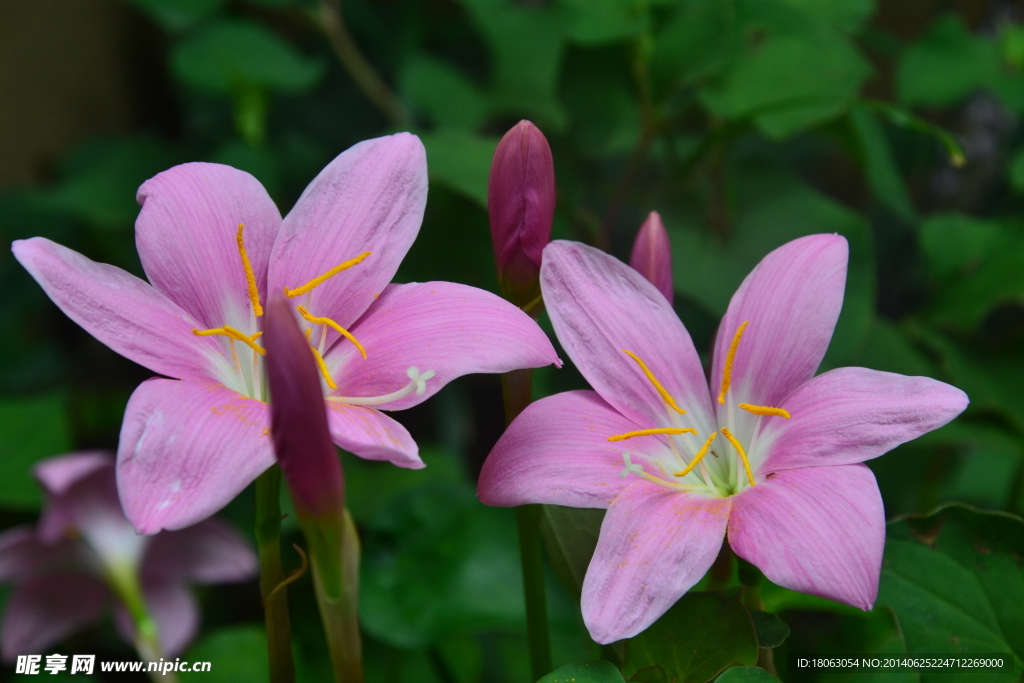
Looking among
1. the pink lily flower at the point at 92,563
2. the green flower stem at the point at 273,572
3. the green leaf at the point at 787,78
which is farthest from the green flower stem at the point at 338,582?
the green leaf at the point at 787,78

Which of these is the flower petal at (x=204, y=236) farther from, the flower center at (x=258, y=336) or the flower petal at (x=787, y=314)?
the flower petal at (x=787, y=314)

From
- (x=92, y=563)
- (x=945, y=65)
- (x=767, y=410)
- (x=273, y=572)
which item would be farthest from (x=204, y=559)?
(x=945, y=65)

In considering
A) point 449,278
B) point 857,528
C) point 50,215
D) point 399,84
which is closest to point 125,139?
point 50,215

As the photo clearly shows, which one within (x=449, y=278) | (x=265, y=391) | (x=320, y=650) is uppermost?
(x=265, y=391)

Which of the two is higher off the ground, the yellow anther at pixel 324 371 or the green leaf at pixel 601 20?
the green leaf at pixel 601 20

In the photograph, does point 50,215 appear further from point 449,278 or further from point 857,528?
point 857,528

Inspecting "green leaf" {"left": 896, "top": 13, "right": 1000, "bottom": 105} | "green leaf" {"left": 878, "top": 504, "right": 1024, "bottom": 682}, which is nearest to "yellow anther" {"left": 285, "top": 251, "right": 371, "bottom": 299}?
"green leaf" {"left": 878, "top": 504, "right": 1024, "bottom": 682}
